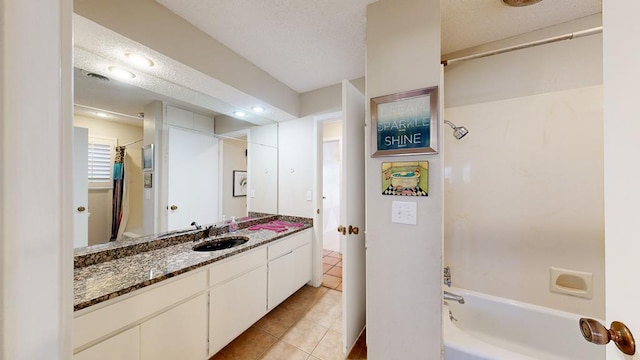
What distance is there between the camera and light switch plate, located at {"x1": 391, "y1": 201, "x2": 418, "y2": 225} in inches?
48.2

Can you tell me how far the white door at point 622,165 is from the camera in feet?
1.57

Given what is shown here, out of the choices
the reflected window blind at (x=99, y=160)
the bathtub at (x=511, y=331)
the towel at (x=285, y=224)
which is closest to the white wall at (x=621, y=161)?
the bathtub at (x=511, y=331)

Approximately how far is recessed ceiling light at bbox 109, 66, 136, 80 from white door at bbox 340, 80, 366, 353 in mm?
1558

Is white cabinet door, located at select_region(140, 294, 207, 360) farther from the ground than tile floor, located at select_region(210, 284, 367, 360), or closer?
farther from the ground

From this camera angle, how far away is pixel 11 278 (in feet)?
0.96

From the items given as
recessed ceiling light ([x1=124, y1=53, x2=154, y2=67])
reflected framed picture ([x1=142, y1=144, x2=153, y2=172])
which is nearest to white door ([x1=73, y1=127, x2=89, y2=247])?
reflected framed picture ([x1=142, y1=144, x2=153, y2=172])

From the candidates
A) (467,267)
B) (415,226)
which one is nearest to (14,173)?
(415,226)

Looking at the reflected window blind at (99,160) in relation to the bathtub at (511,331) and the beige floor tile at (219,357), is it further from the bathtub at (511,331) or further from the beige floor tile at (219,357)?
the bathtub at (511,331)

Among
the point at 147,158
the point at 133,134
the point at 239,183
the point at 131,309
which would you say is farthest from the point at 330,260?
the point at 133,134

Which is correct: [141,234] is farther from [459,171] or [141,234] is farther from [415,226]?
[459,171]

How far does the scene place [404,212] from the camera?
49.3 inches

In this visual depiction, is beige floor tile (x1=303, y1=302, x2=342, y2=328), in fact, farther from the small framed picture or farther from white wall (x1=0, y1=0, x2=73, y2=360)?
white wall (x1=0, y1=0, x2=73, y2=360)

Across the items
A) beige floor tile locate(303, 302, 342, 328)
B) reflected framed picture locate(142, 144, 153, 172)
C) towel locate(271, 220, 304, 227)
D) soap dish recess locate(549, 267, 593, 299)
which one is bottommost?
beige floor tile locate(303, 302, 342, 328)

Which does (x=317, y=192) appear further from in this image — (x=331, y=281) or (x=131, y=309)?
(x=131, y=309)
